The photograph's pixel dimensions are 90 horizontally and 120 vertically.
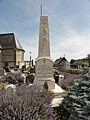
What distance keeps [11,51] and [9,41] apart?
10.6 ft

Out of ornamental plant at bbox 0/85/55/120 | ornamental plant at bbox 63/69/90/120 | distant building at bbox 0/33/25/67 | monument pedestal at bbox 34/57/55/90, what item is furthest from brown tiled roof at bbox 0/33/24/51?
ornamental plant at bbox 0/85/55/120

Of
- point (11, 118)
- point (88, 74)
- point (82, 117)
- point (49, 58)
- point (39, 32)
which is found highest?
point (39, 32)

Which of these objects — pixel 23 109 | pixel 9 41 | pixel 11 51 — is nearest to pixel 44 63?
pixel 23 109

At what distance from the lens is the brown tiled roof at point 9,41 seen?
5232 cm

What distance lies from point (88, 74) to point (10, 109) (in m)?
2.53

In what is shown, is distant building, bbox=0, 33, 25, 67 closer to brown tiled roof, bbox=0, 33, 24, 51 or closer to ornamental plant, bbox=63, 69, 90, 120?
brown tiled roof, bbox=0, 33, 24, 51

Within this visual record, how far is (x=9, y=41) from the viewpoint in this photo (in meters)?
53.3

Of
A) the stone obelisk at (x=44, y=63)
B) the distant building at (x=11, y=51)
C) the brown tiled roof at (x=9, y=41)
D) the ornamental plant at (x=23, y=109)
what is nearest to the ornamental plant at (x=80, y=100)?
the ornamental plant at (x=23, y=109)

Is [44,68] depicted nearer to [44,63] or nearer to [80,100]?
[44,63]

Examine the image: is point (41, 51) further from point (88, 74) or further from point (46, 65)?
point (88, 74)

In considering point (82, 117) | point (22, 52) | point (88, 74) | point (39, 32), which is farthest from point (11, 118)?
point (22, 52)

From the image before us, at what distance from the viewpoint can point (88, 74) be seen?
4.98 m

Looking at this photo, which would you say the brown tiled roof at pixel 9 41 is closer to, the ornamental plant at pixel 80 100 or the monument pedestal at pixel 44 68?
the monument pedestal at pixel 44 68

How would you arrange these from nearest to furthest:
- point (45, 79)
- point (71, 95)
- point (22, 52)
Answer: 1. point (71, 95)
2. point (45, 79)
3. point (22, 52)
